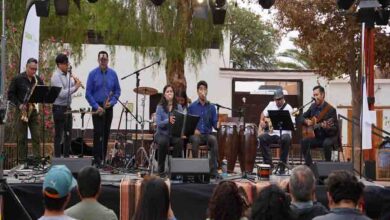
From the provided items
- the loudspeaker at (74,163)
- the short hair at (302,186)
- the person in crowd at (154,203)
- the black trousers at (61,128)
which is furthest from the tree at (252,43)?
the person in crowd at (154,203)

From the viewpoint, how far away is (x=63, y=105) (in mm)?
10617

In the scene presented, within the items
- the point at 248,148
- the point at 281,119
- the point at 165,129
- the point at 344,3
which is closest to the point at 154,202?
the point at 165,129

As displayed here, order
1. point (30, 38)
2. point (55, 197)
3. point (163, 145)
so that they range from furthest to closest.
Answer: point (30, 38) < point (163, 145) < point (55, 197)

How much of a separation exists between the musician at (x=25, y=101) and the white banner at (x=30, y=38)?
2205mm

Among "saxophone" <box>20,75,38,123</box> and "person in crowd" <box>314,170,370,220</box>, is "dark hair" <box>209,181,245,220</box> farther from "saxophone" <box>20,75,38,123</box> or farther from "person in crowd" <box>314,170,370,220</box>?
"saxophone" <box>20,75,38,123</box>

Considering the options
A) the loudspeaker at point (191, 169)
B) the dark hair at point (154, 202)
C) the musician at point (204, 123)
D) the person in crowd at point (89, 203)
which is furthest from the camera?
the musician at point (204, 123)

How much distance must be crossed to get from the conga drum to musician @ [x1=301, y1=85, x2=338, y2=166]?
855 mm

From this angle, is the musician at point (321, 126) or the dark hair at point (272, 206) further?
the musician at point (321, 126)

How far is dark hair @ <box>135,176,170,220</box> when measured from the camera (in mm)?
4762

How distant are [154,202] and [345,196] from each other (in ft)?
4.50

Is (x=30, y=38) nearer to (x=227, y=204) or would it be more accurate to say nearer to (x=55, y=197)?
(x=55, y=197)

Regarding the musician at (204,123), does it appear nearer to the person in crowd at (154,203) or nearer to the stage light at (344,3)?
the stage light at (344,3)

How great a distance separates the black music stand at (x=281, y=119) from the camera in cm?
1040

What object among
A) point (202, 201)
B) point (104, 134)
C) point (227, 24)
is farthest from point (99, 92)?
point (227, 24)
